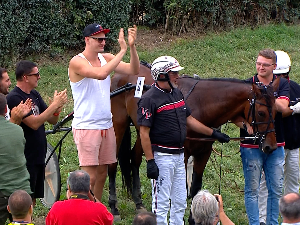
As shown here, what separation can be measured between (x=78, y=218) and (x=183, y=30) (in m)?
13.3

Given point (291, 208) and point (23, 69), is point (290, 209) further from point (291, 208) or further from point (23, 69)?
point (23, 69)

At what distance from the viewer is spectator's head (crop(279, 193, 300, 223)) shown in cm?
435

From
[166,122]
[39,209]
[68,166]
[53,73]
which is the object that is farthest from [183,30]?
[166,122]

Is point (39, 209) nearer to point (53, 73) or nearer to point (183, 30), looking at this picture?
point (53, 73)

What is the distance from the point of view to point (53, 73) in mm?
14406

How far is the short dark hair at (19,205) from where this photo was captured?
4.75m

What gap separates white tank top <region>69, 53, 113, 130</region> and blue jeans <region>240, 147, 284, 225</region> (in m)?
1.66

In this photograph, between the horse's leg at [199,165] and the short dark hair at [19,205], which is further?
the horse's leg at [199,165]

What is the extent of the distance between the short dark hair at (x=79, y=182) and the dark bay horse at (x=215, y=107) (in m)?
2.37

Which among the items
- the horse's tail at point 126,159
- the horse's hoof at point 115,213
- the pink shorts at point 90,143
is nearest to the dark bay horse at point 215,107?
the horse's hoof at point 115,213

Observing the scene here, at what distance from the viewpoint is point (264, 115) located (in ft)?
22.0

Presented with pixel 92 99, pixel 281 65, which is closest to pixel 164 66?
pixel 92 99

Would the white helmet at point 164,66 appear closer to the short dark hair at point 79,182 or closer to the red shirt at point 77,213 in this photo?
the short dark hair at point 79,182

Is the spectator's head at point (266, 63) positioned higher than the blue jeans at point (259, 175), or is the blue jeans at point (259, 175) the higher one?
the spectator's head at point (266, 63)
